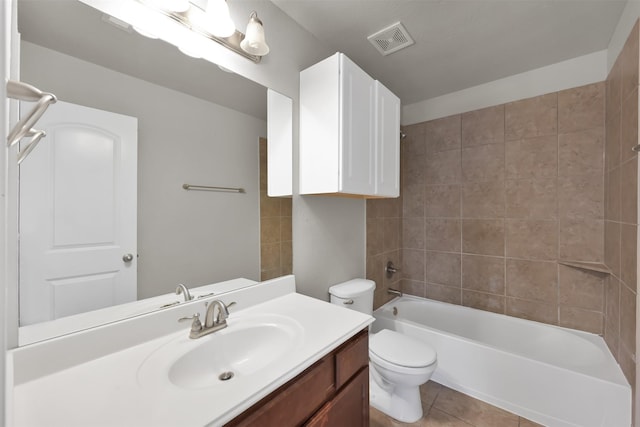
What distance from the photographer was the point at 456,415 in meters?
1.65

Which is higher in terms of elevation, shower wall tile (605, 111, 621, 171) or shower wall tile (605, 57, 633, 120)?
shower wall tile (605, 57, 633, 120)

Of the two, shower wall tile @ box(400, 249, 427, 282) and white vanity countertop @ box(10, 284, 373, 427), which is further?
shower wall tile @ box(400, 249, 427, 282)

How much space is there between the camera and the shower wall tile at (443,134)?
2.48 meters

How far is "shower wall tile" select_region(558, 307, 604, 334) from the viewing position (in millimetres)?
1894

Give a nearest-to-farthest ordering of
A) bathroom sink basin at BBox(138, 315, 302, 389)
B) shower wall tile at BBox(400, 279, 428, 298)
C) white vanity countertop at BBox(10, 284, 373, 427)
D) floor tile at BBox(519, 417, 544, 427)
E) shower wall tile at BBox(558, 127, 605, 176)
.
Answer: white vanity countertop at BBox(10, 284, 373, 427) → bathroom sink basin at BBox(138, 315, 302, 389) → floor tile at BBox(519, 417, 544, 427) → shower wall tile at BBox(558, 127, 605, 176) → shower wall tile at BBox(400, 279, 428, 298)

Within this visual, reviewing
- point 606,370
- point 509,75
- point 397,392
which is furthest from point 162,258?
point 509,75

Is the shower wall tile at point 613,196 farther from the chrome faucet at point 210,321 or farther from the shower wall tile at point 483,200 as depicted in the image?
the chrome faucet at point 210,321

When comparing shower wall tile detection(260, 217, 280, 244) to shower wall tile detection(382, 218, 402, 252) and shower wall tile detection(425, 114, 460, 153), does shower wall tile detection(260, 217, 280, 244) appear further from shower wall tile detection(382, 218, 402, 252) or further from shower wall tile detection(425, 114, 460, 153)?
shower wall tile detection(425, 114, 460, 153)

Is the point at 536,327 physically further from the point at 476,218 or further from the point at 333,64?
the point at 333,64

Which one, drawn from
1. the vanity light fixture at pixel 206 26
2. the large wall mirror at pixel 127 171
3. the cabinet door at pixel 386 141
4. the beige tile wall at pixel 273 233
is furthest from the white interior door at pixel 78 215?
the cabinet door at pixel 386 141

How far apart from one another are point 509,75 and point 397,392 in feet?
8.40

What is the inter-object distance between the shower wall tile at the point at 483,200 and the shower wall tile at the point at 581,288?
23.9 inches

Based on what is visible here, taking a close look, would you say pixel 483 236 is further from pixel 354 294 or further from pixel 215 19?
pixel 215 19

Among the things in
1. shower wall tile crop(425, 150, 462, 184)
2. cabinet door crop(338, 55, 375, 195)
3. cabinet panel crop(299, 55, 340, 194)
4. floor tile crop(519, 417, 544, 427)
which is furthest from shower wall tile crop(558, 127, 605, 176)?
cabinet panel crop(299, 55, 340, 194)
